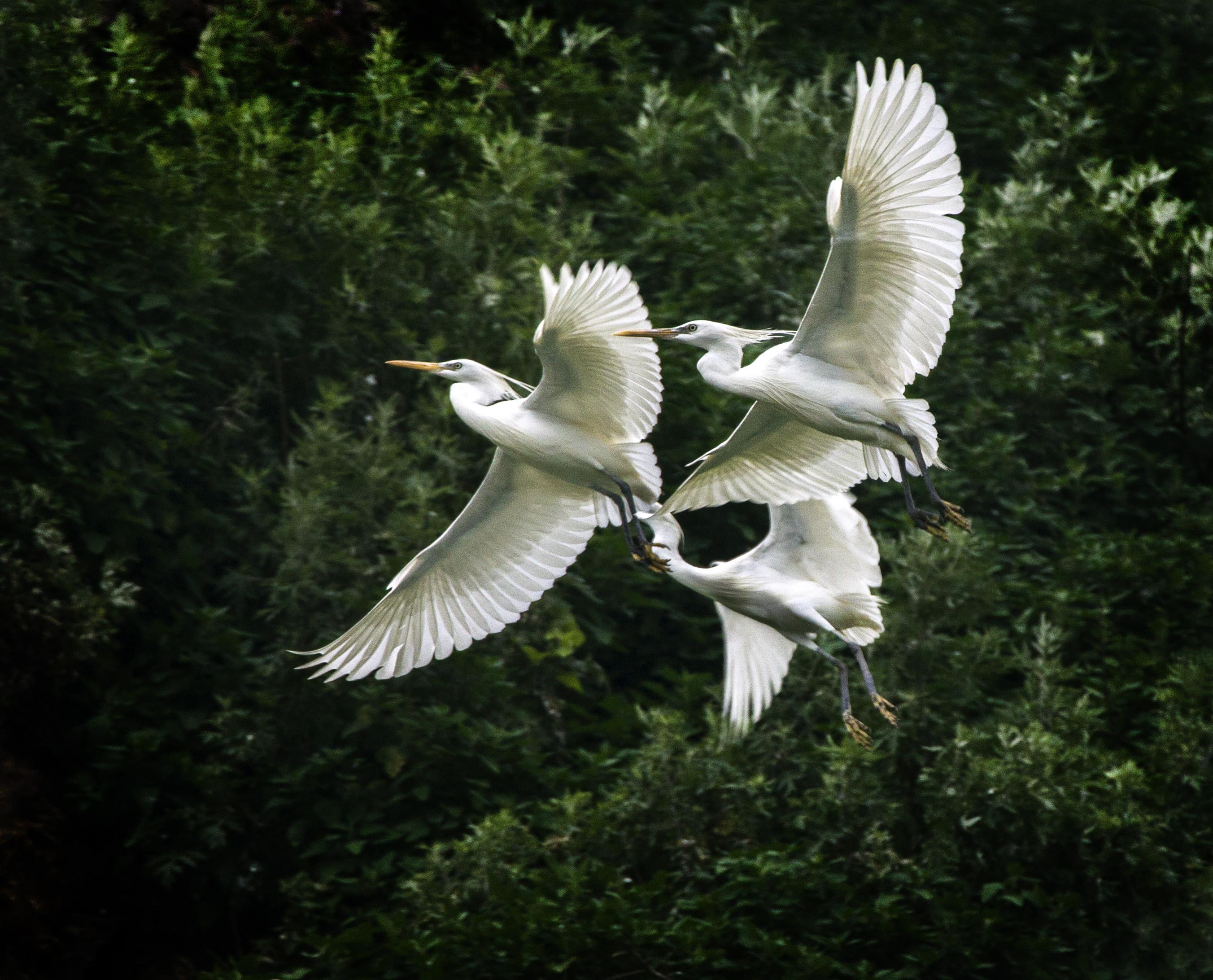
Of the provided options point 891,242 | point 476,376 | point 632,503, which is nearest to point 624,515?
point 632,503

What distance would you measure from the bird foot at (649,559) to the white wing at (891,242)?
3.71 feet

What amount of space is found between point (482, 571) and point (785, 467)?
4.54ft

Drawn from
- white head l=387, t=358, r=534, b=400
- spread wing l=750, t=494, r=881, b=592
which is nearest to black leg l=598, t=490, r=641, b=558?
white head l=387, t=358, r=534, b=400

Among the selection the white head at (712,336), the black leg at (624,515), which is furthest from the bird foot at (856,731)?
the white head at (712,336)

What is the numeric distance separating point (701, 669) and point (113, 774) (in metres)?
3.28

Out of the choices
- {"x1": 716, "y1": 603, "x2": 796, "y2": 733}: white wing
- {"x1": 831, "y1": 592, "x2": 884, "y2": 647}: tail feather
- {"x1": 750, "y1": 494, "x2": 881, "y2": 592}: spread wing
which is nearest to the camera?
{"x1": 831, "y1": 592, "x2": 884, "y2": 647}: tail feather

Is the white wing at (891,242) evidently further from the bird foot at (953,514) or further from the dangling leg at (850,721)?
the dangling leg at (850,721)

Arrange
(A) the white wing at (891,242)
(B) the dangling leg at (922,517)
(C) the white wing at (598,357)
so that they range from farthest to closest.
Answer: (B) the dangling leg at (922,517) → (C) the white wing at (598,357) → (A) the white wing at (891,242)

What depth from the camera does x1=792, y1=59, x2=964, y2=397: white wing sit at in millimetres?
6023

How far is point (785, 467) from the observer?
750 cm

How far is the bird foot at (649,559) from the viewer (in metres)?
7.26

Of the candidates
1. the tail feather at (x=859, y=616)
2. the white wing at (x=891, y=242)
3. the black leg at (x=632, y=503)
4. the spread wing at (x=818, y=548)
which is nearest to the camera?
the white wing at (x=891, y=242)

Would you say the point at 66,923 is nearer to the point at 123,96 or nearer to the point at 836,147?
the point at 123,96

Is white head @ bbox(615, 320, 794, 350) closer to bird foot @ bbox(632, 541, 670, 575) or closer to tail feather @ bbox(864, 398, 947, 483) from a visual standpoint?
tail feather @ bbox(864, 398, 947, 483)
